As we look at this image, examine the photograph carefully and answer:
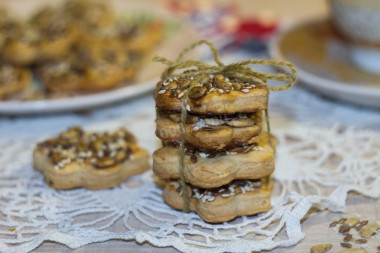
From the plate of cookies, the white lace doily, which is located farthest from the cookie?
the white lace doily

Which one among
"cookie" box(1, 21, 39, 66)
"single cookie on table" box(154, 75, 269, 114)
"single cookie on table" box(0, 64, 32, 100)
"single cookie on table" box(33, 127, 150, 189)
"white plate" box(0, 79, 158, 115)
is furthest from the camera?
"cookie" box(1, 21, 39, 66)

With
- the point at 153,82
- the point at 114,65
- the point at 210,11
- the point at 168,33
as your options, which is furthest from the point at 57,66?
the point at 210,11

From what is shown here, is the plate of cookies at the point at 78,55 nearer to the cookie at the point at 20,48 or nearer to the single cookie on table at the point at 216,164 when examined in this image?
the cookie at the point at 20,48

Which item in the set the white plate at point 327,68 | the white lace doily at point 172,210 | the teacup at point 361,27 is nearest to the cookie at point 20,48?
the white lace doily at point 172,210

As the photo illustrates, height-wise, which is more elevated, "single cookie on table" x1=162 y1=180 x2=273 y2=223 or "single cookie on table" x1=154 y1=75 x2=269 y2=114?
"single cookie on table" x1=154 y1=75 x2=269 y2=114

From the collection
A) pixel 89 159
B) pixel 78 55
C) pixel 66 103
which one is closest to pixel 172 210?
pixel 89 159

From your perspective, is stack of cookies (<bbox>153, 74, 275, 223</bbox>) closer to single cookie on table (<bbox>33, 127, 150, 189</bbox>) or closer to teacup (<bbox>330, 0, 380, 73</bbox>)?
single cookie on table (<bbox>33, 127, 150, 189</bbox>)
